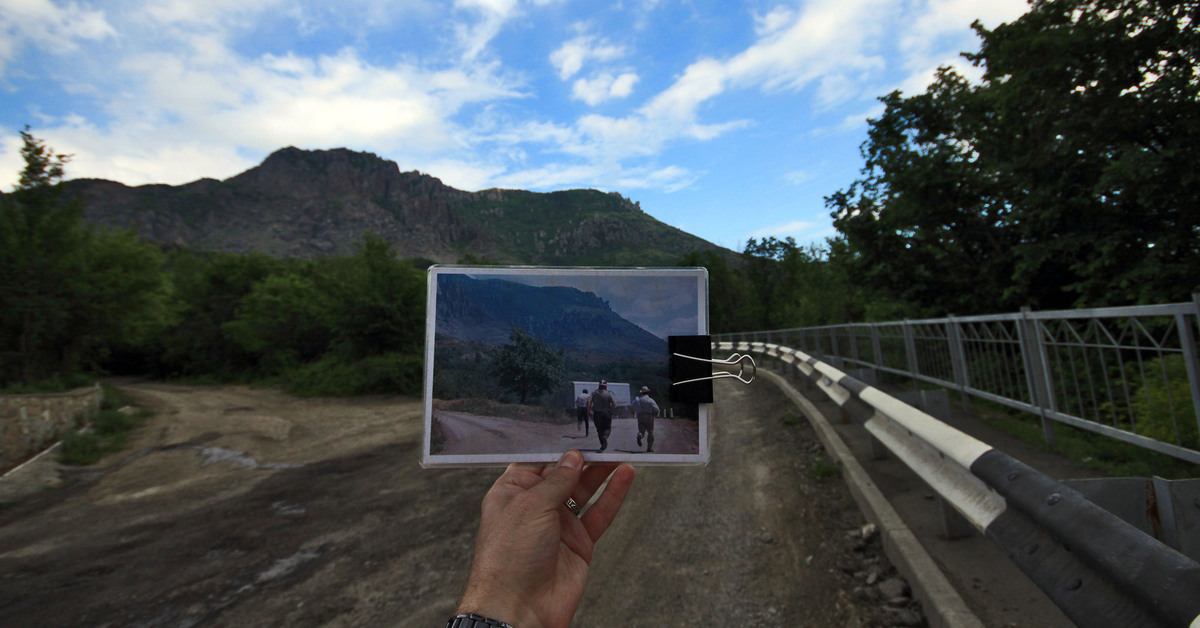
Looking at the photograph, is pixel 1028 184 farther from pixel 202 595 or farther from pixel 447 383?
pixel 202 595

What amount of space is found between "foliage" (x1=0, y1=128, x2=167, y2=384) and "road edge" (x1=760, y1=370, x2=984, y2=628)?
1895cm

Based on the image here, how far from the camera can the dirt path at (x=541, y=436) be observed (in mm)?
1446

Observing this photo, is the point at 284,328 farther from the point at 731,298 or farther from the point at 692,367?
the point at 731,298

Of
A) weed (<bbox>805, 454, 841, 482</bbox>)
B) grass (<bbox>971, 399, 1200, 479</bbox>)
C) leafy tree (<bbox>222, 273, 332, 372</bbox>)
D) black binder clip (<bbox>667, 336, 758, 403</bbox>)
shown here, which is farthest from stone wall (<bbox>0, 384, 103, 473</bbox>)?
leafy tree (<bbox>222, 273, 332, 372</bbox>)

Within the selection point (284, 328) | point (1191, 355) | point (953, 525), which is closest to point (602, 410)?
point (953, 525)

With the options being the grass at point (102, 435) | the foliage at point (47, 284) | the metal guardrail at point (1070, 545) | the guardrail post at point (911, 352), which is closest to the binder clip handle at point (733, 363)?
the metal guardrail at point (1070, 545)

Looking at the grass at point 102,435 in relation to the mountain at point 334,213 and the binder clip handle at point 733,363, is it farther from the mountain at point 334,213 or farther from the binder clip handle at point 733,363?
the mountain at point 334,213

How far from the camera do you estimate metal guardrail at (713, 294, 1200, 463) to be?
3.94m

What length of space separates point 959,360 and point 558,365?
738cm

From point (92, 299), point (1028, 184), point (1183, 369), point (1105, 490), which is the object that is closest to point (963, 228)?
point (1028, 184)

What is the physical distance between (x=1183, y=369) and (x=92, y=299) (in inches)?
900

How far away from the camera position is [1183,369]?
406 cm

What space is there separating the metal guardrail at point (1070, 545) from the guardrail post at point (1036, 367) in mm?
3487

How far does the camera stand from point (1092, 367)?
4.75 metres
